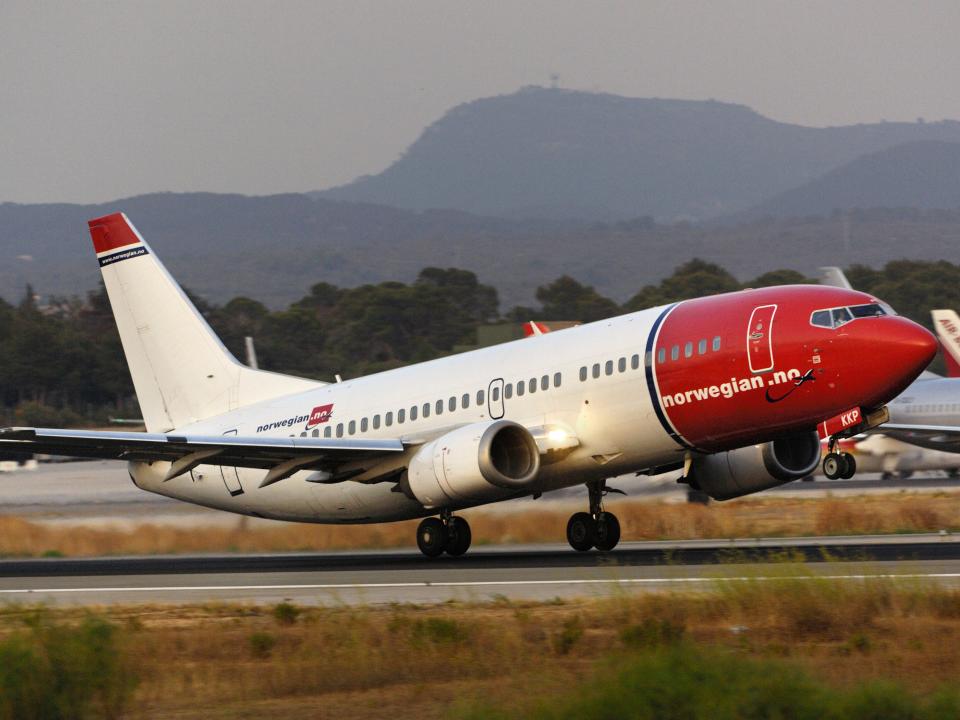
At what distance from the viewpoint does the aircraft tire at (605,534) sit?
87.9 ft

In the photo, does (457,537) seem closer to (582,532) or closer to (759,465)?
(582,532)

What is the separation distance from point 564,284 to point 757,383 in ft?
417

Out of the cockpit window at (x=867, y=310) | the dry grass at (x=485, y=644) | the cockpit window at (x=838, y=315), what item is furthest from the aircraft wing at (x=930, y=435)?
the dry grass at (x=485, y=644)

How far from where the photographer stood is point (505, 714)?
30.6 ft

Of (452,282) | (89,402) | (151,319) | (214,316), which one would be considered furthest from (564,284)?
(151,319)

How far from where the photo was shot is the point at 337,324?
123250 millimetres

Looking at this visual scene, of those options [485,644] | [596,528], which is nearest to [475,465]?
[596,528]

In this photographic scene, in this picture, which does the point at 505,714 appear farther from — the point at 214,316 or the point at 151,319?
the point at 214,316

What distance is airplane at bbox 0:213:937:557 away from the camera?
74.2 feet

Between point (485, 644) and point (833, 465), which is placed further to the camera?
point (833, 465)

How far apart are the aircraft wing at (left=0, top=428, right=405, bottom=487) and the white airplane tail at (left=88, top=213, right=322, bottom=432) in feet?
16.7

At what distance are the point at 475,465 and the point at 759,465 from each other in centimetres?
572

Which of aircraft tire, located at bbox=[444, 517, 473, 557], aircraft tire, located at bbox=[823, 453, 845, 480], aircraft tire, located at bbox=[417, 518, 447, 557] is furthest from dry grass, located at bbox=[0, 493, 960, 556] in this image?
aircraft tire, located at bbox=[823, 453, 845, 480]

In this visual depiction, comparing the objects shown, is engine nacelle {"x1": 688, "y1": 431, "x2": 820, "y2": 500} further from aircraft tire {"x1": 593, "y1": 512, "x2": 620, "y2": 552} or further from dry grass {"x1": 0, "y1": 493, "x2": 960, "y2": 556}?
dry grass {"x1": 0, "y1": 493, "x2": 960, "y2": 556}
